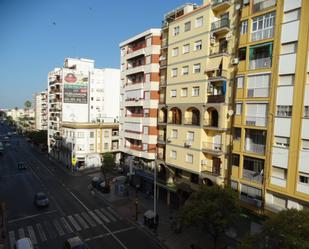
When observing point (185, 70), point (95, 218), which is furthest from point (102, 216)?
point (185, 70)

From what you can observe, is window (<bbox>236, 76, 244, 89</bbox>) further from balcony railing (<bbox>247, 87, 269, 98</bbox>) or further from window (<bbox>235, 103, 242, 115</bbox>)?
window (<bbox>235, 103, 242, 115</bbox>)

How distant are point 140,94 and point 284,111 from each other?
24573 mm

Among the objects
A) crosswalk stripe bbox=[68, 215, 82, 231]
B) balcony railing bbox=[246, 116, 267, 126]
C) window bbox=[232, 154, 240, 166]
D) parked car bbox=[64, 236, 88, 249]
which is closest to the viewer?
parked car bbox=[64, 236, 88, 249]

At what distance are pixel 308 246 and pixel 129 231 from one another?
66.2 feet

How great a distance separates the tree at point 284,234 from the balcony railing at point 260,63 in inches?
540

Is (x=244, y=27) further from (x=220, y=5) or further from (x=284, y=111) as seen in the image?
(x=284, y=111)

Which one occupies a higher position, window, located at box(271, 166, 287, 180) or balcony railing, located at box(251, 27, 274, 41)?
balcony railing, located at box(251, 27, 274, 41)

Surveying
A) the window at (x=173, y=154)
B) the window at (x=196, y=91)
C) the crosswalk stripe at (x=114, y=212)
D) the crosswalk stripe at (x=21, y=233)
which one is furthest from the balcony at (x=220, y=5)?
the crosswalk stripe at (x=21, y=233)

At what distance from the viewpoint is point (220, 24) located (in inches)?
1110

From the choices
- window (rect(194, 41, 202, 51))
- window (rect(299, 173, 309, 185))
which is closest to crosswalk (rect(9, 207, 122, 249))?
window (rect(299, 173, 309, 185))

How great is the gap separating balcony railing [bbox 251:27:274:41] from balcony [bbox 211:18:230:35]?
4079 mm

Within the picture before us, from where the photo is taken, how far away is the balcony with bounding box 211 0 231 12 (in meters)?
27.0

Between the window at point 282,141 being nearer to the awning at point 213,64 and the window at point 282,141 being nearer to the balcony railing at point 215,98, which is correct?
the balcony railing at point 215,98

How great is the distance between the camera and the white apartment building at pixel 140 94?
1528 inches
